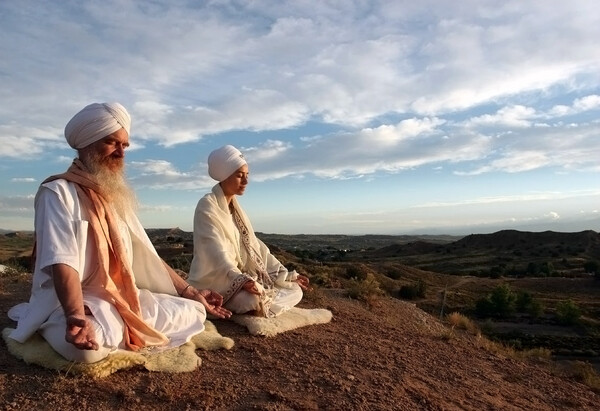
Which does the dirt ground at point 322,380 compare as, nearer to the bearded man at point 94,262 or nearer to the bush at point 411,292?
the bearded man at point 94,262

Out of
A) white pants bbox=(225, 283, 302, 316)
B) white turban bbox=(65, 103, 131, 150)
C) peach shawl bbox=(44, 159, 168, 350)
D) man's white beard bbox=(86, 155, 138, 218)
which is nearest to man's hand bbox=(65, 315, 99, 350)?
peach shawl bbox=(44, 159, 168, 350)

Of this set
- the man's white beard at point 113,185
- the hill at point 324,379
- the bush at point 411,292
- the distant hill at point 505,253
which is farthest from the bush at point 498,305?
the man's white beard at point 113,185

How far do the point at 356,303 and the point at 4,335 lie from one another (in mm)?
6504

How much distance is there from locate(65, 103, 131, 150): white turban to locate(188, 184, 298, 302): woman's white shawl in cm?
174

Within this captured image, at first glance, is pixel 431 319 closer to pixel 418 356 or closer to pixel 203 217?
pixel 418 356

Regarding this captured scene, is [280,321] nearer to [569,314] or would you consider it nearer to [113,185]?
[113,185]

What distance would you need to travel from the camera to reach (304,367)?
4.13 meters

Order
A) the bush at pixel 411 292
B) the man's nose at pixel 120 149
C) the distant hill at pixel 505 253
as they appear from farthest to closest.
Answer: the distant hill at pixel 505 253 → the bush at pixel 411 292 → the man's nose at pixel 120 149

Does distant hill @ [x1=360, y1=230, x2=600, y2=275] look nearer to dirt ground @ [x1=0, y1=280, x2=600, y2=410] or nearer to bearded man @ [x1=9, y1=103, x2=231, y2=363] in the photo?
dirt ground @ [x1=0, y1=280, x2=600, y2=410]

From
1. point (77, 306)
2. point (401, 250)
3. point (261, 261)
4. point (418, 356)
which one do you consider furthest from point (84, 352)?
point (401, 250)

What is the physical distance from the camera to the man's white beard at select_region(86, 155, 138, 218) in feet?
12.0

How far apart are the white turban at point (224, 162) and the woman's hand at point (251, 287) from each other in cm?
117

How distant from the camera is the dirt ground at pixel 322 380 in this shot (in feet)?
10.3

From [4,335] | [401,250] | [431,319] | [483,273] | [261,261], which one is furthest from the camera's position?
[401,250]
